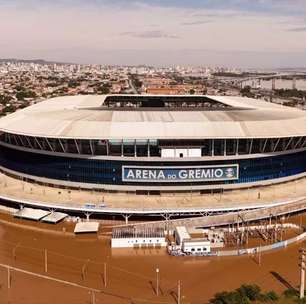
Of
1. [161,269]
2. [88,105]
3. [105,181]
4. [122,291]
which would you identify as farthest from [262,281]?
[88,105]

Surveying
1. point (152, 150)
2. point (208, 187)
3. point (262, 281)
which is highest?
point (152, 150)

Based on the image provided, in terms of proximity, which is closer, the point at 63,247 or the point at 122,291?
the point at 122,291

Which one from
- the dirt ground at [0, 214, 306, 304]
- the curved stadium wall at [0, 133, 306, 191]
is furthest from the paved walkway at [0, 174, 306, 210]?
the dirt ground at [0, 214, 306, 304]

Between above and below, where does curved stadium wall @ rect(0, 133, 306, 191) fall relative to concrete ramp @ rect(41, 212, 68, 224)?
above

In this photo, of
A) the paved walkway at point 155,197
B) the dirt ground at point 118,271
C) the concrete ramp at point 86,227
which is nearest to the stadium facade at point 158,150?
the paved walkway at point 155,197

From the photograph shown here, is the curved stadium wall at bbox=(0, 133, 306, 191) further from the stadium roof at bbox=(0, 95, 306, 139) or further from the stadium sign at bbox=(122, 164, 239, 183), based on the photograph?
the stadium roof at bbox=(0, 95, 306, 139)

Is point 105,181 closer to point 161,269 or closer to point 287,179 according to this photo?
point 161,269
